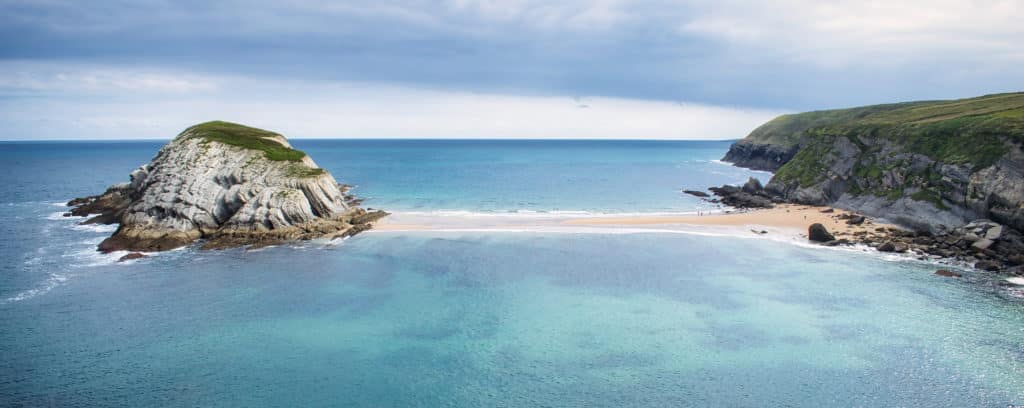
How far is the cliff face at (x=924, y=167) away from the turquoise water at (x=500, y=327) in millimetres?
11465

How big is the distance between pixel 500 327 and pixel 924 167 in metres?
49.5

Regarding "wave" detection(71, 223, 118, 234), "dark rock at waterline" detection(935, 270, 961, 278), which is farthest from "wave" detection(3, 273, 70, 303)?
"dark rock at waterline" detection(935, 270, 961, 278)

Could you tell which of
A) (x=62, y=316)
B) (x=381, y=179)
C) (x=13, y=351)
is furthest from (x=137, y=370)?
(x=381, y=179)

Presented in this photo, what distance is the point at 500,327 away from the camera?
2823cm

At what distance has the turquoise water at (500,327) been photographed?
21906 millimetres

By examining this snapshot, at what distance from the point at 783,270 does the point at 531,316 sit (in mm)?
20780

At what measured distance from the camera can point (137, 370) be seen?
23.4 meters

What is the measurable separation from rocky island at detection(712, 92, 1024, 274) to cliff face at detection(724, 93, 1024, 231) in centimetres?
10

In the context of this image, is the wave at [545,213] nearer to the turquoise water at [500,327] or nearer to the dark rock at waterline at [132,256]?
the turquoise water at [500,327]

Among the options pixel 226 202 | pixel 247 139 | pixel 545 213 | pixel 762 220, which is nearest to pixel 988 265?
pixel 762 220

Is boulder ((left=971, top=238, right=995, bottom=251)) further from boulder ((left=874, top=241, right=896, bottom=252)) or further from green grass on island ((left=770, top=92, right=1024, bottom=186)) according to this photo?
green grass on island ((left=770, top=92, right=1024, bottom=186))

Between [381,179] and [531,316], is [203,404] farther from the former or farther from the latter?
[381,179]

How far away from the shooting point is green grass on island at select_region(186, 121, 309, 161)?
57138mm

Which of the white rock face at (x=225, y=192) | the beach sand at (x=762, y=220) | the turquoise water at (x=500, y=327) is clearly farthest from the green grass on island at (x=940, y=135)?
the white rock face at (x=225, y=192)
